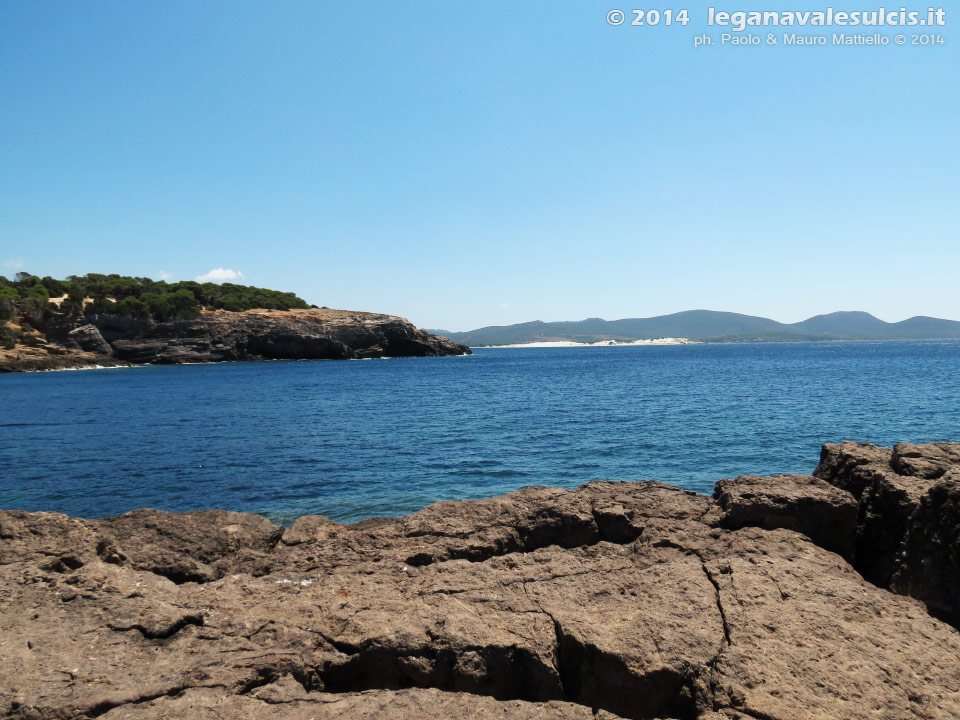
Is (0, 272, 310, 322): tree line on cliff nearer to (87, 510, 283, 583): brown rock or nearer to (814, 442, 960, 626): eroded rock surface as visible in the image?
(87, 510, 283, 583): brown rock

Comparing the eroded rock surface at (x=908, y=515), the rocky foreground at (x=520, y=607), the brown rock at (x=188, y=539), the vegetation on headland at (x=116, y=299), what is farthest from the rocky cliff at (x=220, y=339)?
the eroded rock surface at (x=908, y=515)

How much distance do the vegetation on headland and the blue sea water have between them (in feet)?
147

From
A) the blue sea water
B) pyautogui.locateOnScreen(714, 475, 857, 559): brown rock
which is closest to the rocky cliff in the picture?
Answer: the blue sea water

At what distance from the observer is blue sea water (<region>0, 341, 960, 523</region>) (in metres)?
16.6

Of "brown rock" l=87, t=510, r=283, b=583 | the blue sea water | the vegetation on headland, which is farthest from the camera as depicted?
the vegetation on headland

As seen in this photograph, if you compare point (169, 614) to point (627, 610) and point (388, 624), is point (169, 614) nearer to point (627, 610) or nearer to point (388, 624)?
point (388, 624)

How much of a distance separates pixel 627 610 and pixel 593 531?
1.60 m

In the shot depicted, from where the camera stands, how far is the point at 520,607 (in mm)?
5168

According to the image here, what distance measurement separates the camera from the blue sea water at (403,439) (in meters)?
16.6

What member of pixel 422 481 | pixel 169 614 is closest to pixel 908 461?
pixel 169 614

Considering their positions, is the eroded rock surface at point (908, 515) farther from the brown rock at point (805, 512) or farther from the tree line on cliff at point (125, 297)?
the tree line on cliff at point (125, 297)

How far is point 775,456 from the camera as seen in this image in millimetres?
20141

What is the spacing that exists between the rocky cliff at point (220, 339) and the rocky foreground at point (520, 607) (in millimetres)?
89897

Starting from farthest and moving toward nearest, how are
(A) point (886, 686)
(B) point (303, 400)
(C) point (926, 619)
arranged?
(B) point (303, 400) < (C) point (926, 619) < (A) point (886, 686)
